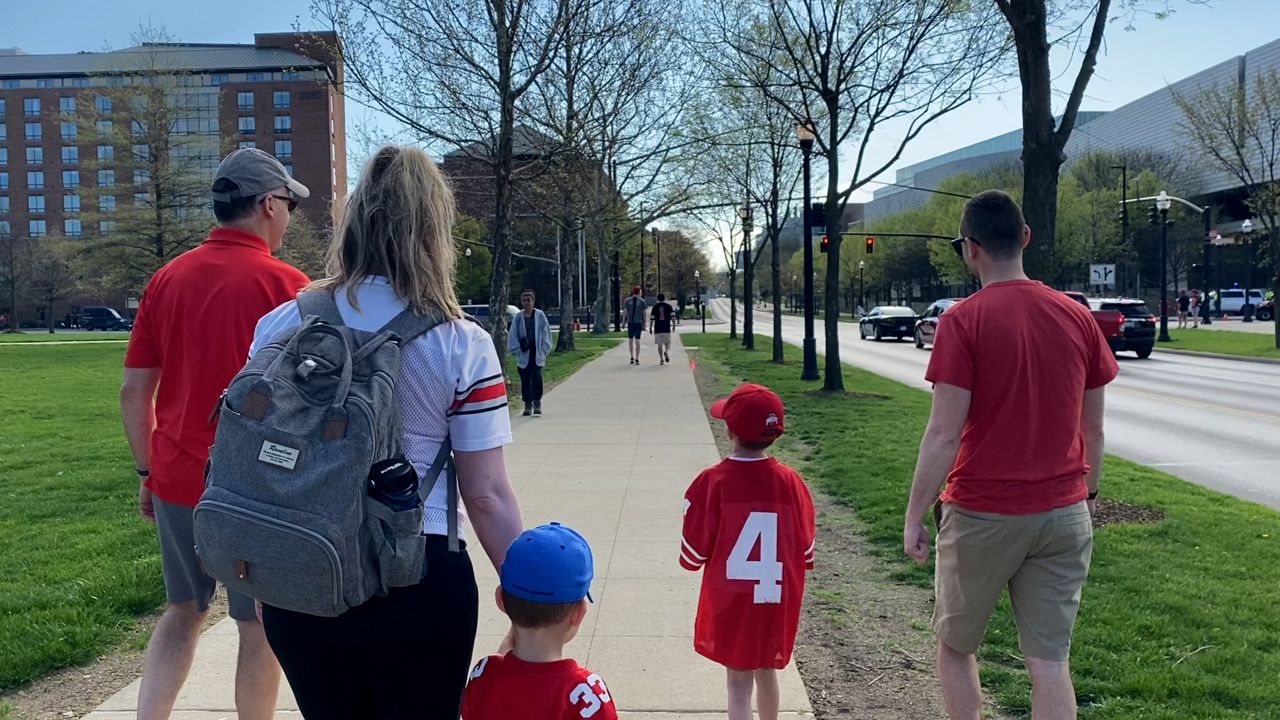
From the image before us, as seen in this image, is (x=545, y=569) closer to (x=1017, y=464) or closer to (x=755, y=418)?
(x=755, y=418)

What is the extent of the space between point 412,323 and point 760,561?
5.43ft

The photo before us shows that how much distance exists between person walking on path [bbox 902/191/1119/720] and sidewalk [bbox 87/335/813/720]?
113 centimetres

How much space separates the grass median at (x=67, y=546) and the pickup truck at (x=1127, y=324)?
Answer: 931 inches

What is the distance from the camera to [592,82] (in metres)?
18.7

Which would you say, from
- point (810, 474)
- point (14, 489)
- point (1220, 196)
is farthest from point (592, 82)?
point (1220, 196)

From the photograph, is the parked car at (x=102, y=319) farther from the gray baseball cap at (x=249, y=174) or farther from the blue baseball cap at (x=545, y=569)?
the blue baseball cap at (x=545, y=569)

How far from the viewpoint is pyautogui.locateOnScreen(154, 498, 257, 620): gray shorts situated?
2.93 metres

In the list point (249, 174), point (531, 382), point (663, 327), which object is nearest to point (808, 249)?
point (663, 327)

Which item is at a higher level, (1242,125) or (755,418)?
(1242,125)

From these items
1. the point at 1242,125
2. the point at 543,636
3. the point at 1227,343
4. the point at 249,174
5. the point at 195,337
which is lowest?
the point at 1227,343

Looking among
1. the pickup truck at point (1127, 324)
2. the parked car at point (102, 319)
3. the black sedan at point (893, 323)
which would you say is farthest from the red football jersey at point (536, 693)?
the parked car at point (102, 319)

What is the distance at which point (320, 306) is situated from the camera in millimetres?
2143

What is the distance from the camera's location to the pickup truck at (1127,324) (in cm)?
2594

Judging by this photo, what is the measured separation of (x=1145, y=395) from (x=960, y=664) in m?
16.3
